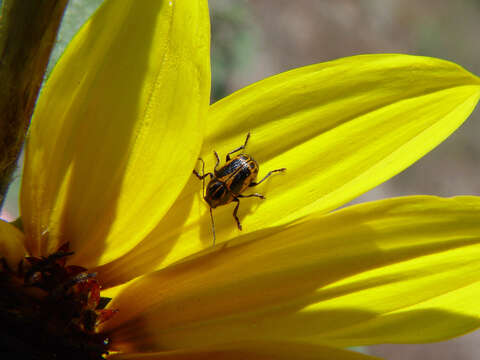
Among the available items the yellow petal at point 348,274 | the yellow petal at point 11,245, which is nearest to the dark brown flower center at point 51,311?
the yellow petal at point 11,245

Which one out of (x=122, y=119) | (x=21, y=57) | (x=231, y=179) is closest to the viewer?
(x=21, y=57)

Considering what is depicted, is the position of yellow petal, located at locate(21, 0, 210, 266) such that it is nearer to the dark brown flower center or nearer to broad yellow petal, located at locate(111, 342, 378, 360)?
the dark brown flower center

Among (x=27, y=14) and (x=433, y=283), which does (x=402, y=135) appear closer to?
(x=433, y=283)

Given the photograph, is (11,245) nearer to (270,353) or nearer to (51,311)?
(51,311)

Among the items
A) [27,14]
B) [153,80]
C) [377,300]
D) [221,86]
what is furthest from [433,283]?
[221,86]

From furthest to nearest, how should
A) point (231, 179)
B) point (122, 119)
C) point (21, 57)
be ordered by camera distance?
point (231, 179), point (122, 119), point (21, 57)

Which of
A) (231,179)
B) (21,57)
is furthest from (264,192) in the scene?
(21,57)
